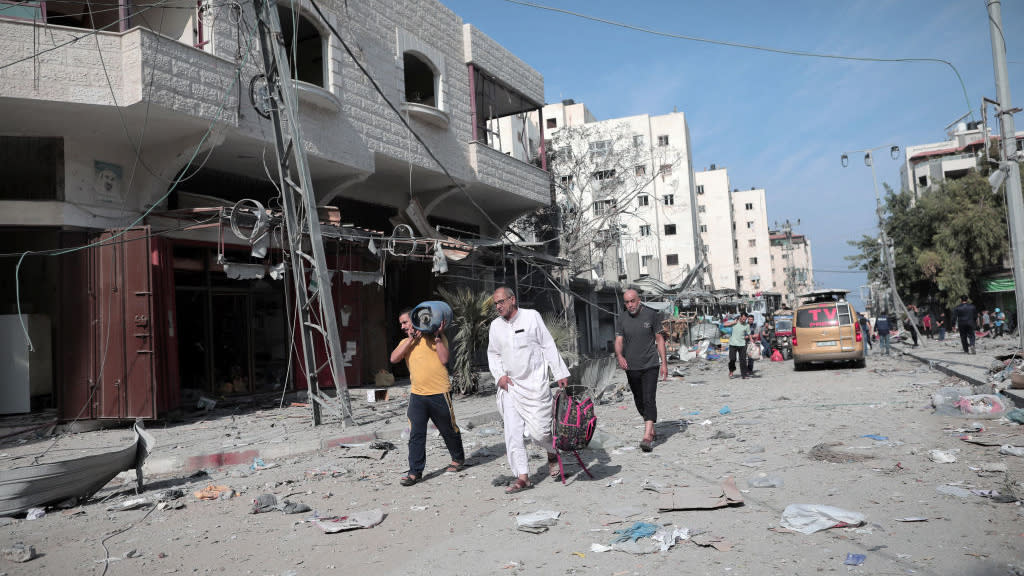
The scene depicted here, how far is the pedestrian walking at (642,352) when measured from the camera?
7.57m

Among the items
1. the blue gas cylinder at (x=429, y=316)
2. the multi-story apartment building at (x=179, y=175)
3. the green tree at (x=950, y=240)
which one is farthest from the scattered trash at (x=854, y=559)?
the green tree at (x=950, y=240)

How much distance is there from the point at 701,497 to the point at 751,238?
8919cm

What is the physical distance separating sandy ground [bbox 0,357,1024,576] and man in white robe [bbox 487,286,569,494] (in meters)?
0.41

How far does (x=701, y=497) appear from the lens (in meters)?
5.12

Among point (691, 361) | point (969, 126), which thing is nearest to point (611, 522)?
point (691, 361)

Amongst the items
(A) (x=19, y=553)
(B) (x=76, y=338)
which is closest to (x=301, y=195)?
(B) (x=76, y=338)

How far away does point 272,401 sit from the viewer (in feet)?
46.1

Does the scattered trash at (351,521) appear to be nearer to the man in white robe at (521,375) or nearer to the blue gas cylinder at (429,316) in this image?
the man in white robe at (521,375)

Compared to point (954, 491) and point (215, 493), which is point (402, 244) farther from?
point (954, 491)

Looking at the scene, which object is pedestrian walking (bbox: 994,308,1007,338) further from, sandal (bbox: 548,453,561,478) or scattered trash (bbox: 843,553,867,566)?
scattered trash (bbox: 843,553,867,566)

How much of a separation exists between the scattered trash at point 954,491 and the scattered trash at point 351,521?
13.7ft

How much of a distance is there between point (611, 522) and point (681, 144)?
59.8m

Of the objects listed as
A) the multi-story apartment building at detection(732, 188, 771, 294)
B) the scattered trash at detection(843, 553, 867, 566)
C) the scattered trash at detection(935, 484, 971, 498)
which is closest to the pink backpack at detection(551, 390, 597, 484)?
the scattered trash at detection(843, 553, 867, 566)

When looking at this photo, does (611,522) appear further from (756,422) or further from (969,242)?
(969,242)
